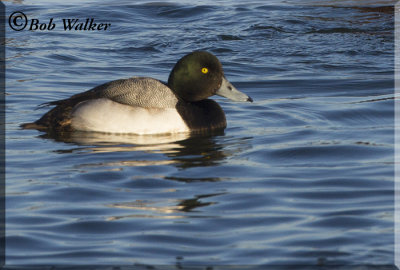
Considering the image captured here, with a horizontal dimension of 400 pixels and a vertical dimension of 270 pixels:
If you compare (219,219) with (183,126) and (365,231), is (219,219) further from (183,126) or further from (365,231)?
(183,126)

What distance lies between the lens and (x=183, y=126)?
29.0 feet

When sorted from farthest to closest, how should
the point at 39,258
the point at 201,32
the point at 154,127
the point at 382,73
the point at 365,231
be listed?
the point at 201,32, the point at 382,73, the point at 154,127, the point at 365,231, the point at 39,258

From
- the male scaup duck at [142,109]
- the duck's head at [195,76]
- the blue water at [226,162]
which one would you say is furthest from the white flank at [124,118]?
the duck's head at [195,76]

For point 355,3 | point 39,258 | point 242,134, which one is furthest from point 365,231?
point 355,3

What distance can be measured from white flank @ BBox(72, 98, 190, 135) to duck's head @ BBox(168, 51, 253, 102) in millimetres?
427

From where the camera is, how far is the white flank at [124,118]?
28.6 ft

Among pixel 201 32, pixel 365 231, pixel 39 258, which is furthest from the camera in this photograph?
pixel 201 32

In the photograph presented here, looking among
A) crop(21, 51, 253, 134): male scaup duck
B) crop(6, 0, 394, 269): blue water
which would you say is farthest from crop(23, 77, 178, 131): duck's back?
crop(6, 0, 394, 269): blue water

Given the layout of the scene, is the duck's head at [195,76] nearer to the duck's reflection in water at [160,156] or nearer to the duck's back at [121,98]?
the duck's back at [121,98]

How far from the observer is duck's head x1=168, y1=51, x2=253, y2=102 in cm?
912

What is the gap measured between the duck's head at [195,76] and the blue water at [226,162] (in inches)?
22.2

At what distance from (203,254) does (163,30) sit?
1101 centimetres

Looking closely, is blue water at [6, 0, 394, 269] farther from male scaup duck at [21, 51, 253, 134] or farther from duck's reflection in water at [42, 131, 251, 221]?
male scaup duck at [21, 51, 253, 134]

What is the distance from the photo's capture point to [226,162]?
296 inches
